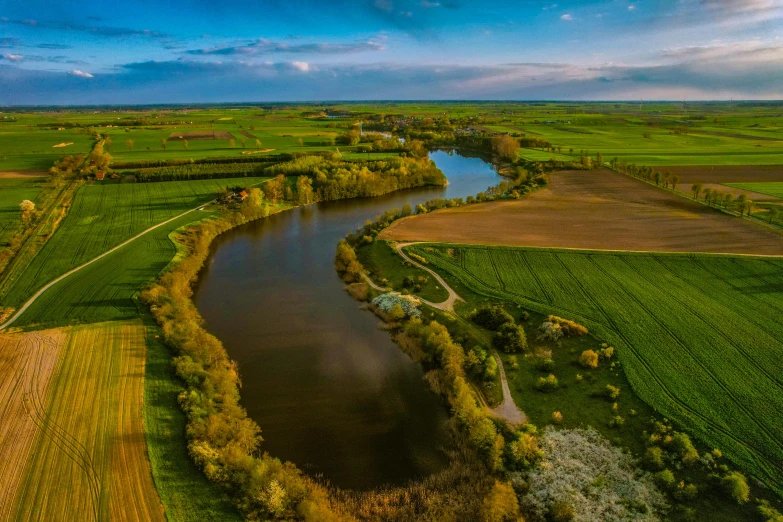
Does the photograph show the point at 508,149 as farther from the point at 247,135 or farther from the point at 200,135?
the point at 200,135

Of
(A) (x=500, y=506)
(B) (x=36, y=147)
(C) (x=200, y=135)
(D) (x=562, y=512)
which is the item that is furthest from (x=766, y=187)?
(B) (x=36, y=147)

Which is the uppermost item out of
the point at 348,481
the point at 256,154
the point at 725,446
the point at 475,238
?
the point at 256,154

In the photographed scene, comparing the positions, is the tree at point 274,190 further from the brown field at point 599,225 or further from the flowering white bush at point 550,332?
the flowering white bush at point 550,332

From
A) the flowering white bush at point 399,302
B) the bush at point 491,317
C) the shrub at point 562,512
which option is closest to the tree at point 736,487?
the shrub at point 562,512

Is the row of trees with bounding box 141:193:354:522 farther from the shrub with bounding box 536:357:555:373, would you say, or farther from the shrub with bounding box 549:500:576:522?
the shrub with bounding box 536:357:555:373

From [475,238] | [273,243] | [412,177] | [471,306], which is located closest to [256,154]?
[412,177]

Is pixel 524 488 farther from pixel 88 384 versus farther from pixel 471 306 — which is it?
pixel 88 384

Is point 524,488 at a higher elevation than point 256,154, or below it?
below

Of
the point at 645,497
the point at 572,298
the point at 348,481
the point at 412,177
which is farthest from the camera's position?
the point at 412,177
